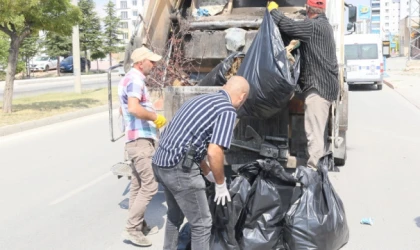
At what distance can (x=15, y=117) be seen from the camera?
488 inches

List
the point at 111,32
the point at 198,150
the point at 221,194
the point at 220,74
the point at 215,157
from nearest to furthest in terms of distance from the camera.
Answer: the point at 215,157 → the point at 198,150 → the point at 221,194 → the point at 220,74 → the point at 111,32

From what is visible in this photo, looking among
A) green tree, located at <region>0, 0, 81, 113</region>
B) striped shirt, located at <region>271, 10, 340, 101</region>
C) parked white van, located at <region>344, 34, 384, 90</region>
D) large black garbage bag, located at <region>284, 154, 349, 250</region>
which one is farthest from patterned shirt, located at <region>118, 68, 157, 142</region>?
parked white van, located at <region>344, 34, 384, 90</region>

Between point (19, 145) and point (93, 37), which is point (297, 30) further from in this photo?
point (93, 37)

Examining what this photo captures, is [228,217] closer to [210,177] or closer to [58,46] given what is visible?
[210,177]

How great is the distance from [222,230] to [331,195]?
90cm

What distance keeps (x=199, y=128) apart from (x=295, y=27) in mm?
2068

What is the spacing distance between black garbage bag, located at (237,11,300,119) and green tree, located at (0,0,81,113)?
30.3 ft

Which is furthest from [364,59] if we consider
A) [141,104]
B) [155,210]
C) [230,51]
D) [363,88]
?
[141,104]

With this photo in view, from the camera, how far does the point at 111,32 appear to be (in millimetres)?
49531

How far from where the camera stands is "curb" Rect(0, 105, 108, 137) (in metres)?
10.7

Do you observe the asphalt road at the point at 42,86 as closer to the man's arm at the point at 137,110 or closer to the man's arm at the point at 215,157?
the man's arm at the point at 137,110

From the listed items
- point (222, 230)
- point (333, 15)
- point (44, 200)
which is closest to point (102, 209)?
point (44, 200)

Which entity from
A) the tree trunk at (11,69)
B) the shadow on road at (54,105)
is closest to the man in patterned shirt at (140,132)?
the tree trunk at (11,69)

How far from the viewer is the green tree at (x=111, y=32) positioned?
47.7 meters
